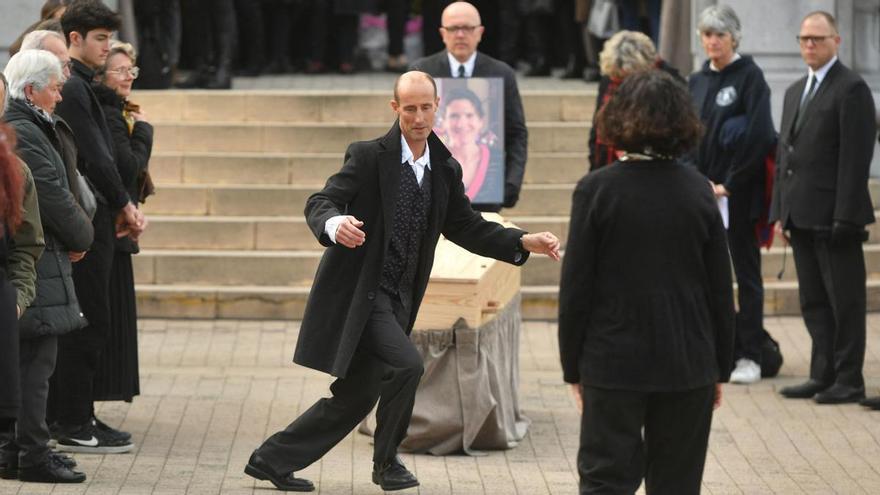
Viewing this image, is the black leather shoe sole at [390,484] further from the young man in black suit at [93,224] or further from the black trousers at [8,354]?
the black trousers at [8,354]

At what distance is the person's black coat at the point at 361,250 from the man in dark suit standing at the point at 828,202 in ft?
9.86

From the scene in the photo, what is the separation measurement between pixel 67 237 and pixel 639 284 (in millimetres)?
2826

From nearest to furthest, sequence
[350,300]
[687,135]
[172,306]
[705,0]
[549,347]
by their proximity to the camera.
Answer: [687,135]
[350,300]
[549,347]
[172,306]
[705,0]

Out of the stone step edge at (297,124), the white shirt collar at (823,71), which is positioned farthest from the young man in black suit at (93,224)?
the stone step edge at (297,124)

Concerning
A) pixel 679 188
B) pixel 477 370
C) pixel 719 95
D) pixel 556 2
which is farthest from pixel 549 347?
pixel 556 2

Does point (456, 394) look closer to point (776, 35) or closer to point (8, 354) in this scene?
point (8, 354)

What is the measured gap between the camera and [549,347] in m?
11.4

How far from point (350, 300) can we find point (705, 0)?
23.9 ft

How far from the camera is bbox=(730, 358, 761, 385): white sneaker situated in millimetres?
10352

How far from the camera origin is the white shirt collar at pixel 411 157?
7.42 m

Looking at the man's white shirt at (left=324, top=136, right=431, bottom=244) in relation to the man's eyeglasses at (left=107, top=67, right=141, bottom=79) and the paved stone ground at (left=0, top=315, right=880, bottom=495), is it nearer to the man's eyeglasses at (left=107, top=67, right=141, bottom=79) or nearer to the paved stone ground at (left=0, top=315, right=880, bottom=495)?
the paved stone ground at (left=0, top=315, right=880, bottom=495)

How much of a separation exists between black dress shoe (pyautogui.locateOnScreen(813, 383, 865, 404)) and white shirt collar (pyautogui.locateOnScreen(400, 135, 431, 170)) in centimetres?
336

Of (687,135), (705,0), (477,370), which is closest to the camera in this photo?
(687,135)

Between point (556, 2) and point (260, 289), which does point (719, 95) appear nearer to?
point (260, 289)
